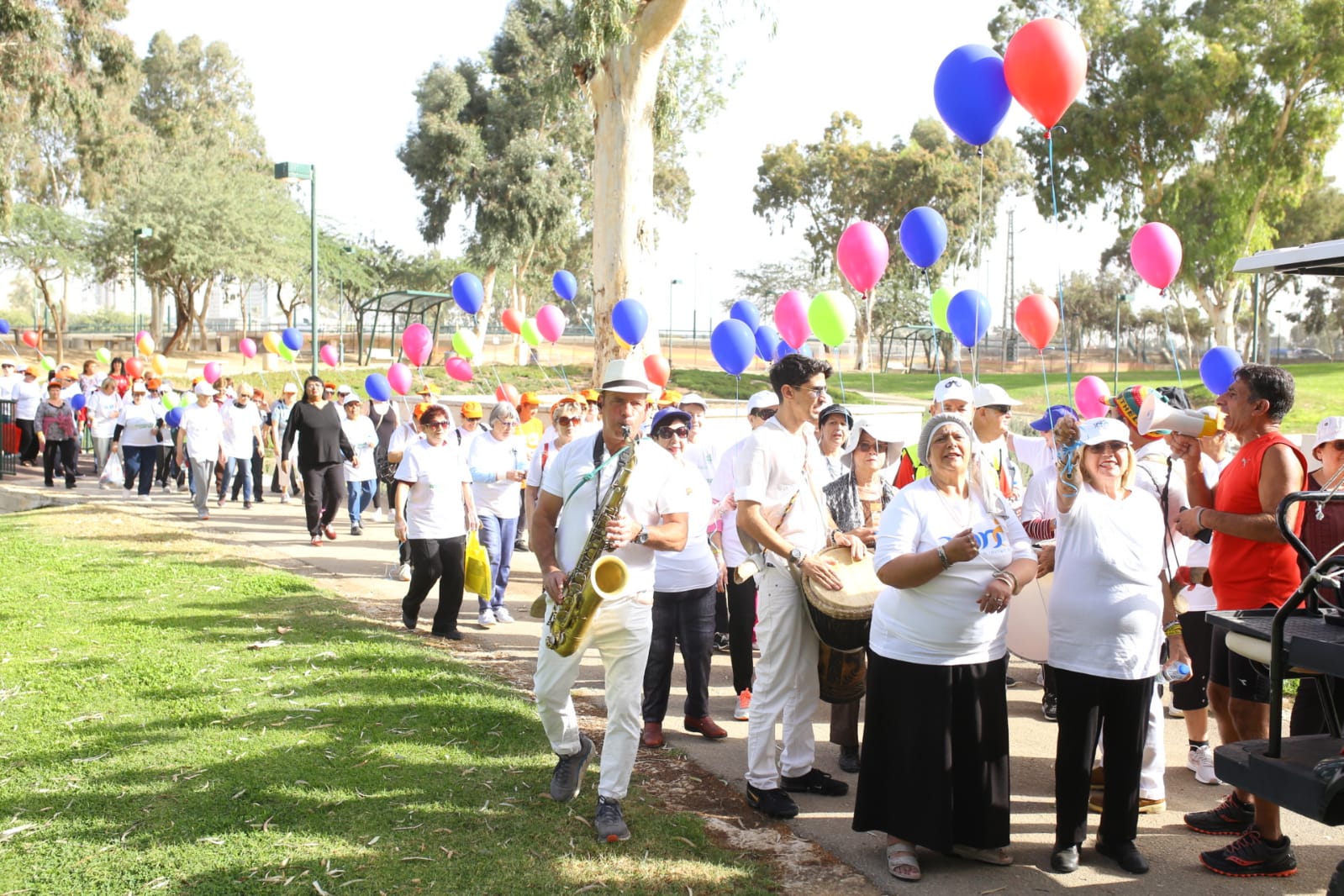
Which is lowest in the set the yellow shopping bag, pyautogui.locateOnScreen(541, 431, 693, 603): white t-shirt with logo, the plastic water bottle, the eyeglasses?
the yellow shopping bag

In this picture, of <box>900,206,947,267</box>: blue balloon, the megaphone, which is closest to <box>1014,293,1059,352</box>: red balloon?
<box>900,206,947,267</box>: blue balloon

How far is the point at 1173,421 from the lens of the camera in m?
4.89

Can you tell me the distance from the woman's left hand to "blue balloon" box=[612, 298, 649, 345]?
31.7 feet

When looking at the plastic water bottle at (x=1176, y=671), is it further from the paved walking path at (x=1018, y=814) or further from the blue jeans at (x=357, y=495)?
the blue jeans at (x=357, y=495)

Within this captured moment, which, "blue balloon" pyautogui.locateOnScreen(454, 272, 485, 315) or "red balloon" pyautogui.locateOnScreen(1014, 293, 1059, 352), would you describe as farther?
"blue balloon" pyautogui.locateOnScreen(454, 272, 485, 315)

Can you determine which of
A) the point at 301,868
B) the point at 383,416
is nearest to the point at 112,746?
the point at 301,868

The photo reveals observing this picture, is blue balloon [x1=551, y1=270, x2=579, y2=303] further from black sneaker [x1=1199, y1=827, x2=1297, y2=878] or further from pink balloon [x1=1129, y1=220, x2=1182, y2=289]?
black sneaker [x1=1199, y1=827, x2=1297, y2=878]

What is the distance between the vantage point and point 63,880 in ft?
13.7

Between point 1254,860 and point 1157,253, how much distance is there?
647 cm

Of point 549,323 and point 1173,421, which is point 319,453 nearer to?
point 549,323

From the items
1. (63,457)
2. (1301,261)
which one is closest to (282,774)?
(1301,261)

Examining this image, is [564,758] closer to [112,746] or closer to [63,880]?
[63,880]

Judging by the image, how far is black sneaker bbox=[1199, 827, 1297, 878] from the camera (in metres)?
4.29

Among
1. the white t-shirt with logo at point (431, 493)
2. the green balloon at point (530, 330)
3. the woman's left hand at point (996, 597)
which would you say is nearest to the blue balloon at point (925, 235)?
the white t-shirt with logo at point (431, 493)
